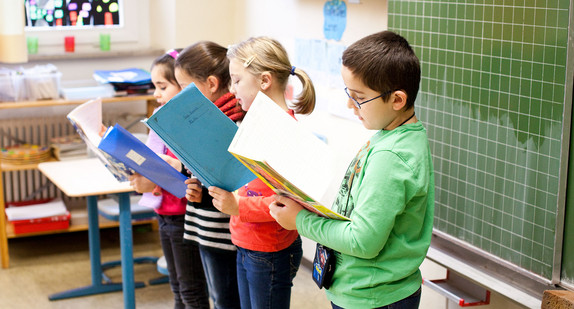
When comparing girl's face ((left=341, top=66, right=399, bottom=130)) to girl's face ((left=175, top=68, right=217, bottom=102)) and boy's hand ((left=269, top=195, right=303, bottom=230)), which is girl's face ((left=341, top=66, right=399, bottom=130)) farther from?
girl's face ((left=175, top=68, right=217, bottom=102))

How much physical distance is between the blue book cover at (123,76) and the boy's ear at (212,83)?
5.80 ft

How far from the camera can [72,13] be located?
4.25 metres

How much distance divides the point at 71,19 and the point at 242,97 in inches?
104

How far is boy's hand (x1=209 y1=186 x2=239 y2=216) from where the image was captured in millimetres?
1862

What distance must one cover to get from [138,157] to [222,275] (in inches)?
18.2

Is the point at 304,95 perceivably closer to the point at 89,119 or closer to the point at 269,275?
the point at 269,275

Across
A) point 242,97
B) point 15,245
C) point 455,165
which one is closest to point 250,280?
point 242,97

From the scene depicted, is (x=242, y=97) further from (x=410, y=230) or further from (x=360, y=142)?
(x=360, y=142)

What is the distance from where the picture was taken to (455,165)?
216 cm

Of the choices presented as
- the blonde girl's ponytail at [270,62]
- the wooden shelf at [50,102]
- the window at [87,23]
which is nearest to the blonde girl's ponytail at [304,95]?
the blonde girl's ponytail at [270,62]

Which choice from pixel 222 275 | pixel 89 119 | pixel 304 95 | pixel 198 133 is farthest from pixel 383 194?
pixel 89 119

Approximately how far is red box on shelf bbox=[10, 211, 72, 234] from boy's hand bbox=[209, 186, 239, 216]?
2.24 meters

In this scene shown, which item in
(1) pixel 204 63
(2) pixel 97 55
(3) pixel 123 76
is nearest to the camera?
(1) pixel 204 63

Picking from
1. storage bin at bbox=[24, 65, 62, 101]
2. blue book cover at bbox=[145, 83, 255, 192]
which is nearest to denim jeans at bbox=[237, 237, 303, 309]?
blue book cover at bbox=[145, 83, 255, 192]
